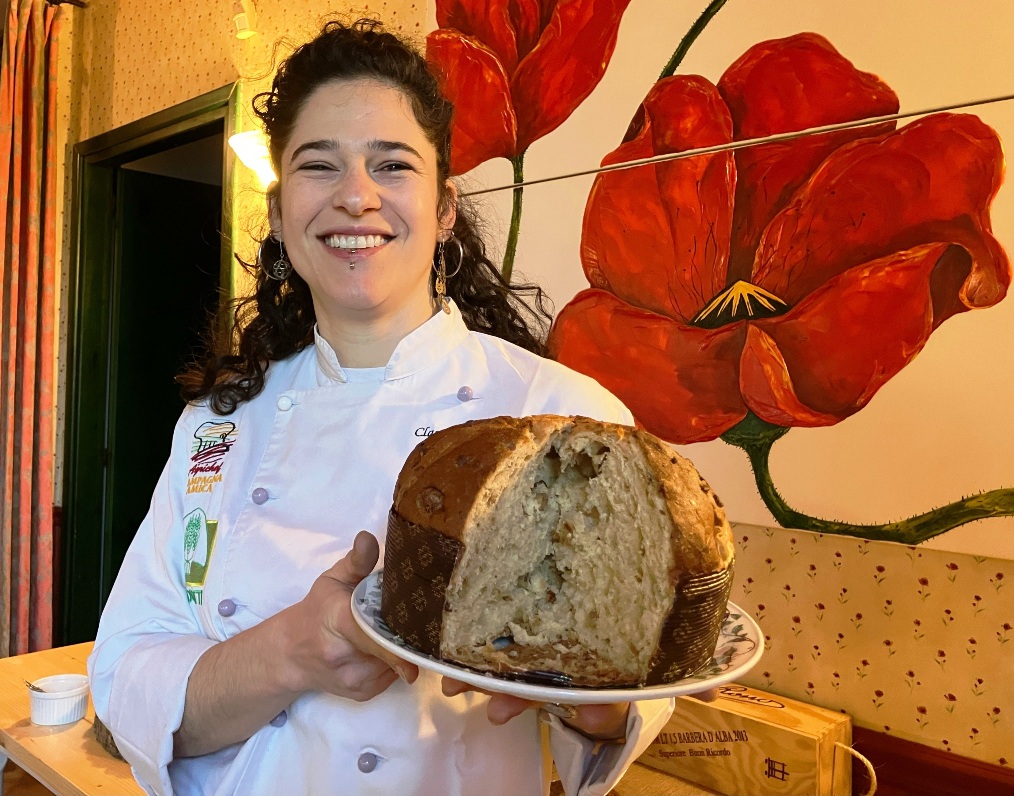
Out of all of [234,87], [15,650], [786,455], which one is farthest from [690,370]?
[15,650]

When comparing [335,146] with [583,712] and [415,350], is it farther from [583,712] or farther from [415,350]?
[583,712]

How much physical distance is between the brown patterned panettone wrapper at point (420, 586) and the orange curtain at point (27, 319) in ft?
11.2

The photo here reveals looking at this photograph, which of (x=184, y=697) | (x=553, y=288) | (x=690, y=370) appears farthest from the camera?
(x=553, y=288)

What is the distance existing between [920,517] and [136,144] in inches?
133

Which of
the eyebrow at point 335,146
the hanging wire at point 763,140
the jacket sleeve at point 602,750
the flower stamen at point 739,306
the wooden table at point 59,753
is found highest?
the hanging wire at point 763,140

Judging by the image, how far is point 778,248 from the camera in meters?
1.50

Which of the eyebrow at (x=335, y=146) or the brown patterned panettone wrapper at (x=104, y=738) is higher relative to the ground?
the eyebrow at (x=335, y=146)

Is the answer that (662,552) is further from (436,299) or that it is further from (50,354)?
(50,354)

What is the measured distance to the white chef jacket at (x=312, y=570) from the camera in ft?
3.38

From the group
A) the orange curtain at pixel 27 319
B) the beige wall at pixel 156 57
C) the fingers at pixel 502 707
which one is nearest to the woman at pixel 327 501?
the fingers at pixel 502 707

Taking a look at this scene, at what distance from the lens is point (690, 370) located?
163 centimetres

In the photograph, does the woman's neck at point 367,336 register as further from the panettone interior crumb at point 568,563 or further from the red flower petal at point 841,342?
the red flower petal at point 841,342

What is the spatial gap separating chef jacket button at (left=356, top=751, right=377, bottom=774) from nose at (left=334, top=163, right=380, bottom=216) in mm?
769

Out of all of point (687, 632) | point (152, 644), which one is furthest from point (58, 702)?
point (687, 632)
